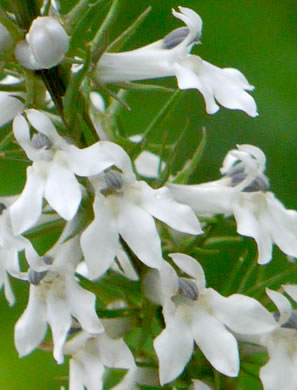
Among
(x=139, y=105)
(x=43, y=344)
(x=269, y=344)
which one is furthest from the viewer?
(x=139, y=105)

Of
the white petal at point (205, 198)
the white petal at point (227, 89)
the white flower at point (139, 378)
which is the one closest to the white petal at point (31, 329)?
the white flower at point (139, 378)

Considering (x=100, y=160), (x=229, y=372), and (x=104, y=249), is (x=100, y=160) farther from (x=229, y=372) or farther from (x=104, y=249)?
(x=229, y=372)

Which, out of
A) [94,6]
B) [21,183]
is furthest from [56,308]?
[21,183]

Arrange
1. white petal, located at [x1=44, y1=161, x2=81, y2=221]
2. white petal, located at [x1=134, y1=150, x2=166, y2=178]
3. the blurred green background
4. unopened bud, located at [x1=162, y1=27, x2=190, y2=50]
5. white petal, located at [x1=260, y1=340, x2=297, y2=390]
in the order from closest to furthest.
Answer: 1. white petal, located at [x1=44, y1=161, x2=81, y2=221]
2. white petal, located at [x1=260, y1=340, x2=297, y2=390]
3. unopened bud, located at [x1=162, y1=27, x2=190, y2=50]
4. white petal, located at [x1=134, y1=150, x2=166, y2=178]
5. the blurred green background

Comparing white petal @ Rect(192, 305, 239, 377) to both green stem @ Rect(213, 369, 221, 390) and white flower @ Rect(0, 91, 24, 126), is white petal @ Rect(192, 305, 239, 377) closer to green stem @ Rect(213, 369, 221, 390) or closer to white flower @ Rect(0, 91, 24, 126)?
green stem @ Rect(213, 369, 221, 390)

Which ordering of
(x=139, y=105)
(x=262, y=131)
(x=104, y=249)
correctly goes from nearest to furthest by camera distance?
(x=104, y=249)
(x=262, y=131)
(x=139, y=105)

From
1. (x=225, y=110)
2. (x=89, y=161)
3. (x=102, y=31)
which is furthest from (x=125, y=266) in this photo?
(x=225, y=110)

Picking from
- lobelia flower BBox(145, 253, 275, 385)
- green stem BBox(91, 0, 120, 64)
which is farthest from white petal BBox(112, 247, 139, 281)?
green stem BBox(91, 0, 120, 64)

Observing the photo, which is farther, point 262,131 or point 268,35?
point 268,35
